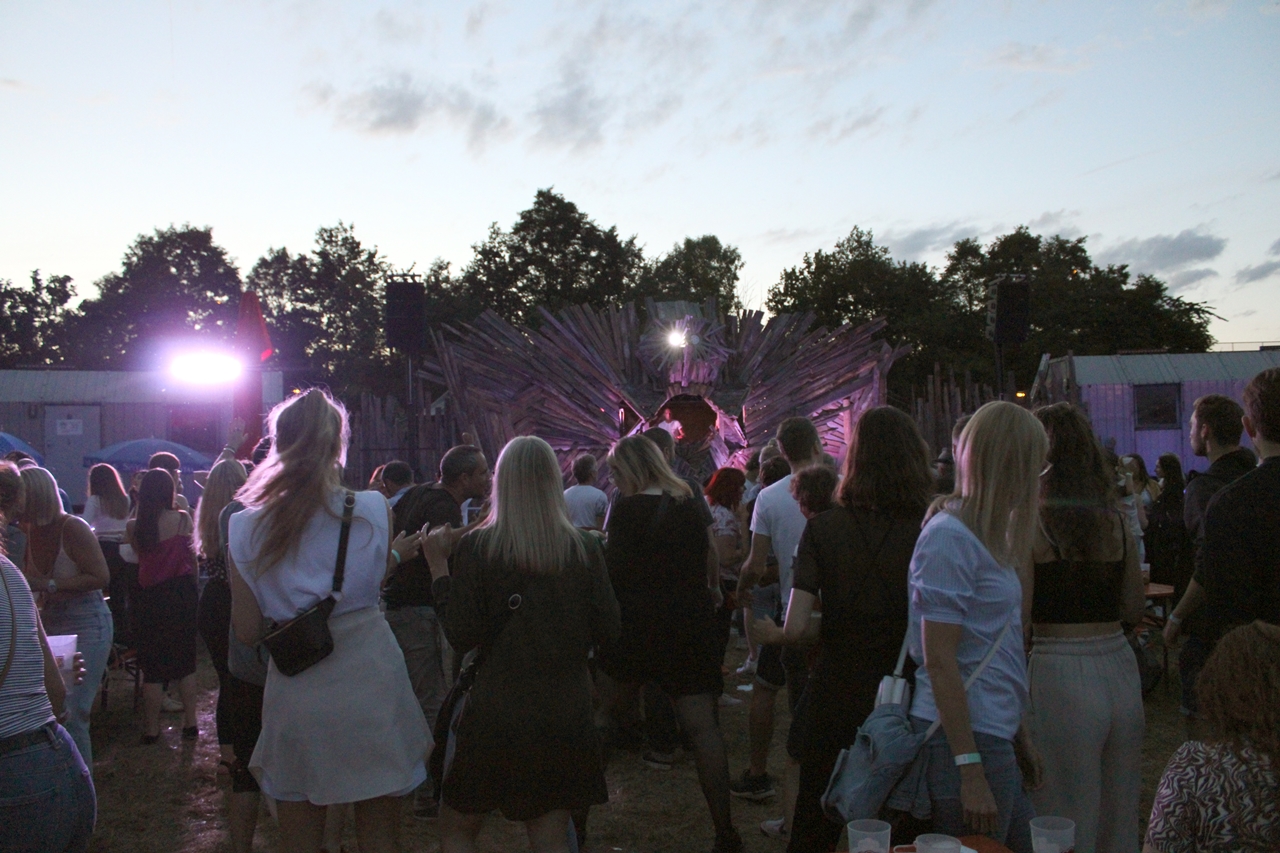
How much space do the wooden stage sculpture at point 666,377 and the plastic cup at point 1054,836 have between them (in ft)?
31.2

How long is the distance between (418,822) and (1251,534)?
3.80 m

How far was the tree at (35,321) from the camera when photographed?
154 feet

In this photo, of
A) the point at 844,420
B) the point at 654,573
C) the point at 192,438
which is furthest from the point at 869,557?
the point at 192,438

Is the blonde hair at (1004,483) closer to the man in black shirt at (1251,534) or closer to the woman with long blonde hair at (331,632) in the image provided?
the man in black shirt at (1251,534)

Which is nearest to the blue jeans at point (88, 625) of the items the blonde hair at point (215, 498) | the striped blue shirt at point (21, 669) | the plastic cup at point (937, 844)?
the blonde hair at point (215, 498)

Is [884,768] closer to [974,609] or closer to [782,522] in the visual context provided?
[974,609]

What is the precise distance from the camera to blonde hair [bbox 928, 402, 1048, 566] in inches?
90.9

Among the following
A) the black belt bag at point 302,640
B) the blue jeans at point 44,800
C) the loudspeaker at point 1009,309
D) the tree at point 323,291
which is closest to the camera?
the blue jeans at point 44,800

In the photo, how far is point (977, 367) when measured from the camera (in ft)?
108

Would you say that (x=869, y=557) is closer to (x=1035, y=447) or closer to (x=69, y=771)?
(x=1035, y=447)

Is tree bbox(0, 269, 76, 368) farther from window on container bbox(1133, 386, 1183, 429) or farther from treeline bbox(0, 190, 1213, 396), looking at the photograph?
window on container bbox(1133, 386, 1183, 429)

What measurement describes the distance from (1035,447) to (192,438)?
2374 cm

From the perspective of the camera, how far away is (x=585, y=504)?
19.6 feet

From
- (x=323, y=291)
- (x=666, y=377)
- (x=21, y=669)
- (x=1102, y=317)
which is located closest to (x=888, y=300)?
(x=1102, y=317)
